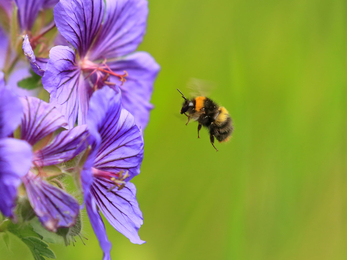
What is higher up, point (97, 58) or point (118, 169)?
point (97, 58)

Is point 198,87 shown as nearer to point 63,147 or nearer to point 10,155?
point 63,147

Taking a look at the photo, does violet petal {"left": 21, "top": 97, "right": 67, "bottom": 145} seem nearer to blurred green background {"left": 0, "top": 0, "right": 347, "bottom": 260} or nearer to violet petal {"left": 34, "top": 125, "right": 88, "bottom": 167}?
violet petal {"left": 34, "top": 125, "right": 88, "bottom": 167}

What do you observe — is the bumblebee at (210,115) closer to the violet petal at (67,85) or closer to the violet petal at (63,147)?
the violet petal at (67,85)

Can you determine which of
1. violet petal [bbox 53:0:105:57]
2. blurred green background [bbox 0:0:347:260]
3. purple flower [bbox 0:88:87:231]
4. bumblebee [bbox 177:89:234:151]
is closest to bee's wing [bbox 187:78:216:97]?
bumblebee [bbox 177:89:234:151]

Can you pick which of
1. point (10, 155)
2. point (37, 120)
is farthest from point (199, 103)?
point (10, 155)

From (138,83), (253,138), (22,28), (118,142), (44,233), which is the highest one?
(253,138)
